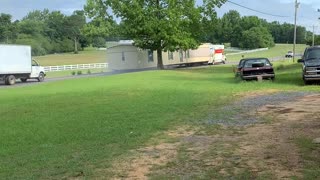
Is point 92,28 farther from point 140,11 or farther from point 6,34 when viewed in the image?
point 6,34

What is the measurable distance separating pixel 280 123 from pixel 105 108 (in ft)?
20.8

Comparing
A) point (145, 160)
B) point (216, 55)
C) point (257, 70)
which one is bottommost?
point (145, 160)

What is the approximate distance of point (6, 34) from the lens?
120 metres

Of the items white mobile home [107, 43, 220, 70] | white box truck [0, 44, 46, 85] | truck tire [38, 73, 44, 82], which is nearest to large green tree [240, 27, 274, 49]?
white mobile home [107, 43, 220, 70]

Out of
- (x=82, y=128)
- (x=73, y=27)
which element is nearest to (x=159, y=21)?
(x=82, y=128)

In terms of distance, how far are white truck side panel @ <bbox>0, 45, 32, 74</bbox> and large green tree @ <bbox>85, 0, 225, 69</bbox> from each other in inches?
446

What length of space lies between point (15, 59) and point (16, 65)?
1.71ft

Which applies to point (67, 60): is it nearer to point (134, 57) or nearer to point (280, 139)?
point (134, 57)

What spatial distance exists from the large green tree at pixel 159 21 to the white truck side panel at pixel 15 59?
37.2ft

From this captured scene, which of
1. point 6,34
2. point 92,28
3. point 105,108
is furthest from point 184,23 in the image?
point 6,34

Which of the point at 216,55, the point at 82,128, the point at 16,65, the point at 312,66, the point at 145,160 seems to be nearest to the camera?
the point at 145,160

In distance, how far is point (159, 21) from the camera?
159ft

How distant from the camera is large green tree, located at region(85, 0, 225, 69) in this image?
47.9 meters

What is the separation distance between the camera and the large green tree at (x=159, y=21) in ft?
157
